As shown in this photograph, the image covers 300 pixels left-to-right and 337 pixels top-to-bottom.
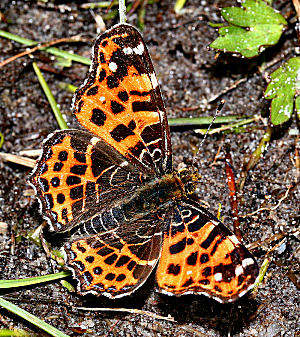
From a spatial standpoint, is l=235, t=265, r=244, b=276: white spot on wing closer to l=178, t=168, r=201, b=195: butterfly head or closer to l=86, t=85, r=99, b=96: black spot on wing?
l=178, t=168, r=201, b=195: butterfly head

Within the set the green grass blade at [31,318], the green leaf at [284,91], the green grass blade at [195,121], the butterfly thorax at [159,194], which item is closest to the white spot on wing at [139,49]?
the butterfly thorax at [159,194]

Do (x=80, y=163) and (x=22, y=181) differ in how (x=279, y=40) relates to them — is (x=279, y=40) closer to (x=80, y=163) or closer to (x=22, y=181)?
(x=80, y=163)

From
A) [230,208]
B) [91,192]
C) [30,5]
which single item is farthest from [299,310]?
[30,5]

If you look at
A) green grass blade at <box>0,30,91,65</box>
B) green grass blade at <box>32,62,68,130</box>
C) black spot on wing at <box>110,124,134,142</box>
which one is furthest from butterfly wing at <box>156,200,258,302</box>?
green grass blade at <box>0,30,91,65</box>

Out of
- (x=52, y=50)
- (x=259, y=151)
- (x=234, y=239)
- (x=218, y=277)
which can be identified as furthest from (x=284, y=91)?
(x=52, y=50)

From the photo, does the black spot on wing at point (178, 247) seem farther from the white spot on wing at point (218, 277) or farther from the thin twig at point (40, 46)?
the thin twig at point (40, 46)

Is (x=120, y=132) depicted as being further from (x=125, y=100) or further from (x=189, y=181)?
(x=189, y=181)
